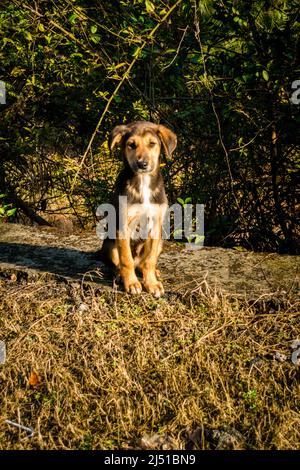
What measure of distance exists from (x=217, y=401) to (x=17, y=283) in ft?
7.91

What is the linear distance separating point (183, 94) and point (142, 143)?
8.98ft

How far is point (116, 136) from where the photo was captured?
169 inches

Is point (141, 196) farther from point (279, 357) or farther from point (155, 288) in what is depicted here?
point (279, 357)

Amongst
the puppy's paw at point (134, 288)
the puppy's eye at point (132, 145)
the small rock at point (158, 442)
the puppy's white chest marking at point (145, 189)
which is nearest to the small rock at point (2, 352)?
the puppy's paw at point (134, 288)

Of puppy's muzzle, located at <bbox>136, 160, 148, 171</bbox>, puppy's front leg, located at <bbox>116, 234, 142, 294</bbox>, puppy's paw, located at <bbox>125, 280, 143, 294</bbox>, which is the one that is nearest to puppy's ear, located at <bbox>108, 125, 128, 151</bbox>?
puppy's muzzle, located at <bbox>136, 160, 148, 171</bbox>

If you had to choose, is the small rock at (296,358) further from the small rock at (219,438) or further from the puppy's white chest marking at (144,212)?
the puppy's white chest marking at (144,212)

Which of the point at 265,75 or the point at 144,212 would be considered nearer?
the point at 144,212

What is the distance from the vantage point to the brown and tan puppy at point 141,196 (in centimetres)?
427

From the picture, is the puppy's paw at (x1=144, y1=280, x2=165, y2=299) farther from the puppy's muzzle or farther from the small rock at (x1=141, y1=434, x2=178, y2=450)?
the small rock at (x1=141, y1=434, x2=178, y2=450)

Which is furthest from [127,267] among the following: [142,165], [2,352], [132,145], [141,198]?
[2,352]

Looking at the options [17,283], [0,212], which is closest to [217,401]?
[17,283]
